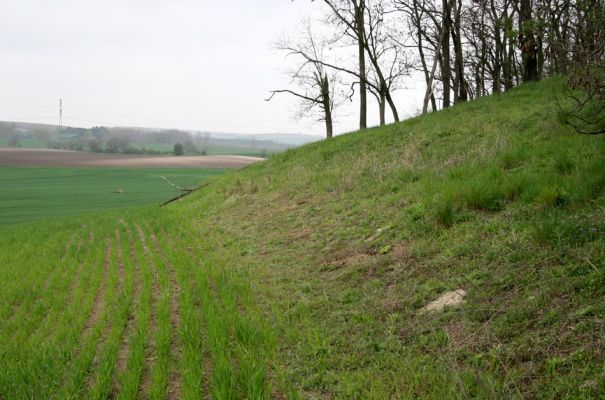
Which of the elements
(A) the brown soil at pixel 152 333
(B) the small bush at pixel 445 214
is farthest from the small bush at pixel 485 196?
(A) the brown soil at pixel 152 333

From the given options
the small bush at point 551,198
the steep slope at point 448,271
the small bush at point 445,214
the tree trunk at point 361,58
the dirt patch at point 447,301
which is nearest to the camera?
the steep slope at point 448,271

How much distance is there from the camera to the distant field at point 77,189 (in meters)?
32.7

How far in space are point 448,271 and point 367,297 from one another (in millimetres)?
1150

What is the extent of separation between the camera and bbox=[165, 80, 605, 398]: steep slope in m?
4.06

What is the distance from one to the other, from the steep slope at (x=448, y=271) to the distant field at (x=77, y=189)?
23.8 meters

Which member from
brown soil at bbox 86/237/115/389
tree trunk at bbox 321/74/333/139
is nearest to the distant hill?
tree trunk at bbox 321/74/333/139

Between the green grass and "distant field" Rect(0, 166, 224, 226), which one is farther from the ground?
the green grass

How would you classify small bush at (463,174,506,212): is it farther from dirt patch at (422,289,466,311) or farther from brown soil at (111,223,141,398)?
brown soil at (111,223,141,398)

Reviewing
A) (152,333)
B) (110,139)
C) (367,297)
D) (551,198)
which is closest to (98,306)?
(152,333)

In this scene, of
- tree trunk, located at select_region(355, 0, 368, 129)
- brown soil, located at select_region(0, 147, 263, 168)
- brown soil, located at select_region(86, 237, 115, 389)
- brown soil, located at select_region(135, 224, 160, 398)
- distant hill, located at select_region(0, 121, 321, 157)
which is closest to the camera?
brown soil, located at select_region(135, 224, 160, 398)

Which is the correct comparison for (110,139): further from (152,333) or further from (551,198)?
(551,198)

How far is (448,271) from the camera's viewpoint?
20.1 ft

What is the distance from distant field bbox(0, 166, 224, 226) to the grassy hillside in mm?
21633

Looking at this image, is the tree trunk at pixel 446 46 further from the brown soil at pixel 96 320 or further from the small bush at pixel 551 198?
the brown soil at pixel 96 320
